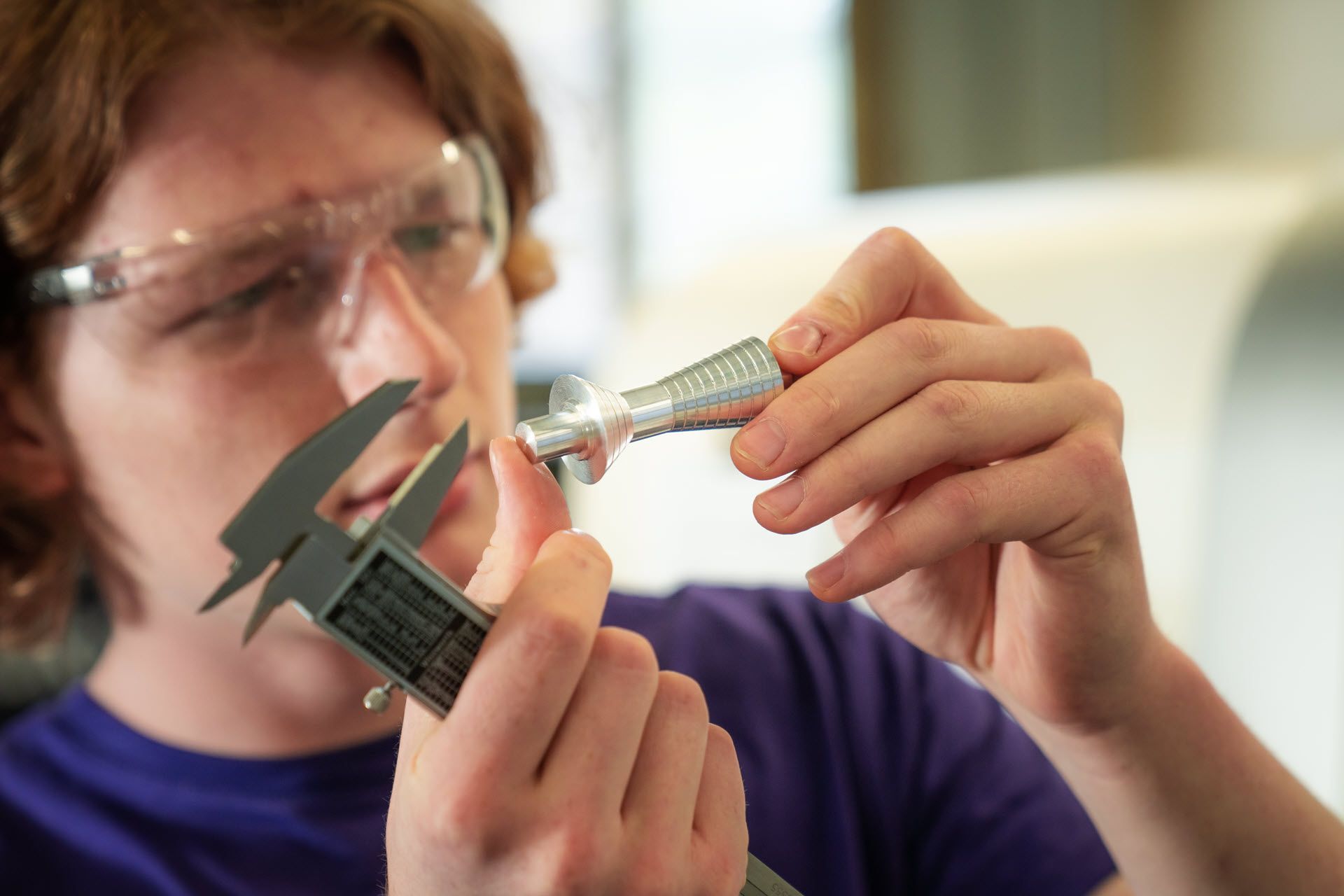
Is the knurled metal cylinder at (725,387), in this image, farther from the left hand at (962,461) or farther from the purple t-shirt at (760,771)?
the purple t-shirt at (760,771)

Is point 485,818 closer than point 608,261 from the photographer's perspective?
Yes

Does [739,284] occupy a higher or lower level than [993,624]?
higher

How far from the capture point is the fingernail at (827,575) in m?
0.46

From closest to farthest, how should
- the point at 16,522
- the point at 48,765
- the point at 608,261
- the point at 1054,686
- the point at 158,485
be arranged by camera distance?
the point at 1054,686 → the point at 158,485 → the point at 48,765 → the point at 16,522 → the point at 608,261

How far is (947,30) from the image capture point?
2.43 m

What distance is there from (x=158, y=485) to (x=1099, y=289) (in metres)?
0.89

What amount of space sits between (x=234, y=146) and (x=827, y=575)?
0.49 m

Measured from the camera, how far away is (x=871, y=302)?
51 cm

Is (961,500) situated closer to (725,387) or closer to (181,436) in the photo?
(725,387)

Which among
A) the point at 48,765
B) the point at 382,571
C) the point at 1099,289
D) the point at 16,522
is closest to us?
the point at 382,571

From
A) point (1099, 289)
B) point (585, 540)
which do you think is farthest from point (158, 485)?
point (1099, 289)

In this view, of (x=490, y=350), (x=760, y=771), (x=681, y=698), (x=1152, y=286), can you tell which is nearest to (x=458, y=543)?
(x=490, y=350)

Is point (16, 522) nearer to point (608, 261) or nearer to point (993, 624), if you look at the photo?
point (993, 624)

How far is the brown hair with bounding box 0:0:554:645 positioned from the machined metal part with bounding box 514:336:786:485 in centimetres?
45
